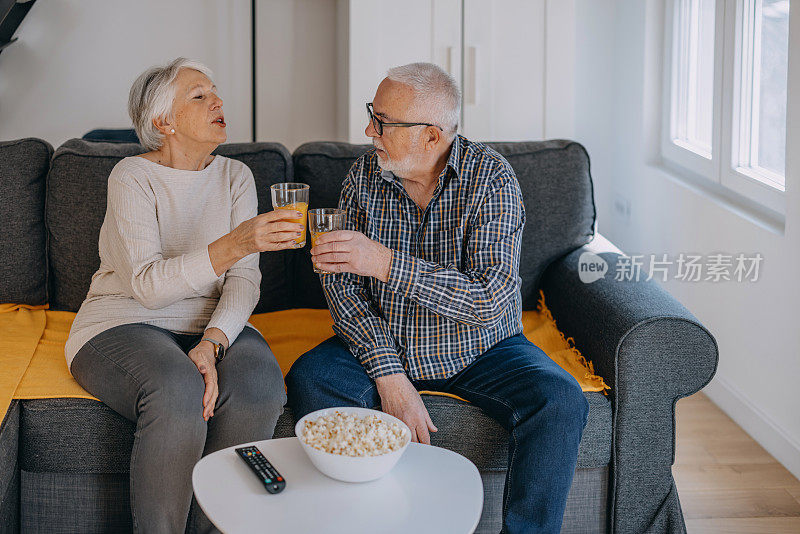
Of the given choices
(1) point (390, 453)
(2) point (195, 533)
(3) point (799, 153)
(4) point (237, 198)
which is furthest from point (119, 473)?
(3) point (799, 153)

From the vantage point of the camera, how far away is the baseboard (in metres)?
2.58

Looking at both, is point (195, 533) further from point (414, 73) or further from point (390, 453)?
point (414, 73)

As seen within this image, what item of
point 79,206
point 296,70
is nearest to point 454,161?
point 79,206

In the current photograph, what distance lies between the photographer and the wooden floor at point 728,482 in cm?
230

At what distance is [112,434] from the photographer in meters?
1.99

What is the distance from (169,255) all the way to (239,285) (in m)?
0.19

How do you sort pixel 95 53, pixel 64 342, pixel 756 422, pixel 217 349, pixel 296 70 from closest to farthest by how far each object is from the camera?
pixel 217 349
pixel 64 342
pixel 756 422
pixel 95 53
pixel 296 70

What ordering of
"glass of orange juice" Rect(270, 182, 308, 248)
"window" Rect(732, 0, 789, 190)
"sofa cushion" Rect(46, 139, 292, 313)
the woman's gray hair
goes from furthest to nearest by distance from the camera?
"window" Rect(732, 0, 789, 190)
"sofa cushion" Rect(46, 139, 292, 313)
the woman's gray hair
"glass of orange juice" Rect(270, 182, 308, 248)

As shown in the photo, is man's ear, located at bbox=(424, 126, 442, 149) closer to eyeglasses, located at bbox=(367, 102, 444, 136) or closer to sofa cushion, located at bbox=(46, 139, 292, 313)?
eyeglasses, located at bbox=(367, 102, 444, 136)

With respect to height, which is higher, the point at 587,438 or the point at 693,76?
the point at 693,76

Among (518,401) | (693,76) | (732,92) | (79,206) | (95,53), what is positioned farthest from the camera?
(95,53)

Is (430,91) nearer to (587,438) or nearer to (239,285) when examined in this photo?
(239,285)

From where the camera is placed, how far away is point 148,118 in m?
2.14

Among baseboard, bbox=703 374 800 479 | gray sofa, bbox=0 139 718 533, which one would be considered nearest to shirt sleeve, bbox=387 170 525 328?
gray sofa, bbox=0 139 718 533
